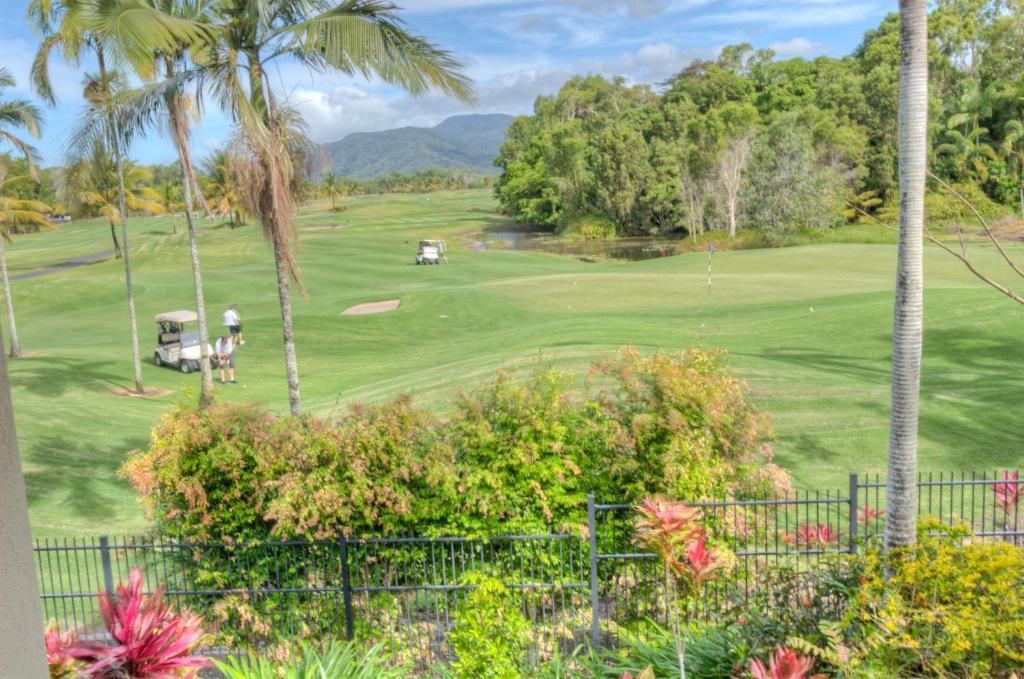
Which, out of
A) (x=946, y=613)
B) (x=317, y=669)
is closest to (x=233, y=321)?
(x=317, y=669)

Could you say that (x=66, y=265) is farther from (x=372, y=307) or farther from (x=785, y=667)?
(x=785, y=667)

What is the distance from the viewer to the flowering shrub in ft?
13.8

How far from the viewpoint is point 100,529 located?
1248 centimetres

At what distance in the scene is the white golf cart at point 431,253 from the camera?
48.9 meters

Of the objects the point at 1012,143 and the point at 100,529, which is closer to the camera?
the point at 100,529

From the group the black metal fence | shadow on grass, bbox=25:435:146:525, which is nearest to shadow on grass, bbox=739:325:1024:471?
the black metal fence

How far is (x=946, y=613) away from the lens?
5.63 meters

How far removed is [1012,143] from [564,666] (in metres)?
60.8

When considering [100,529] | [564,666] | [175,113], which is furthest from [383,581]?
[175,113]

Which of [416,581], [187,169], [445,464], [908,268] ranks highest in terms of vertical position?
[187,169]

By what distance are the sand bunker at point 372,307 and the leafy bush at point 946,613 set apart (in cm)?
2607

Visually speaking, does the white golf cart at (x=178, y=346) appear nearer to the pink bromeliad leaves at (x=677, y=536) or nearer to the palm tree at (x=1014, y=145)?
the pink bromeliad leaves at (x=677, y=536)

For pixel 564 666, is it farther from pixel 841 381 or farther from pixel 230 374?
pixel 230 374

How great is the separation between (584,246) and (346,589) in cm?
6026
